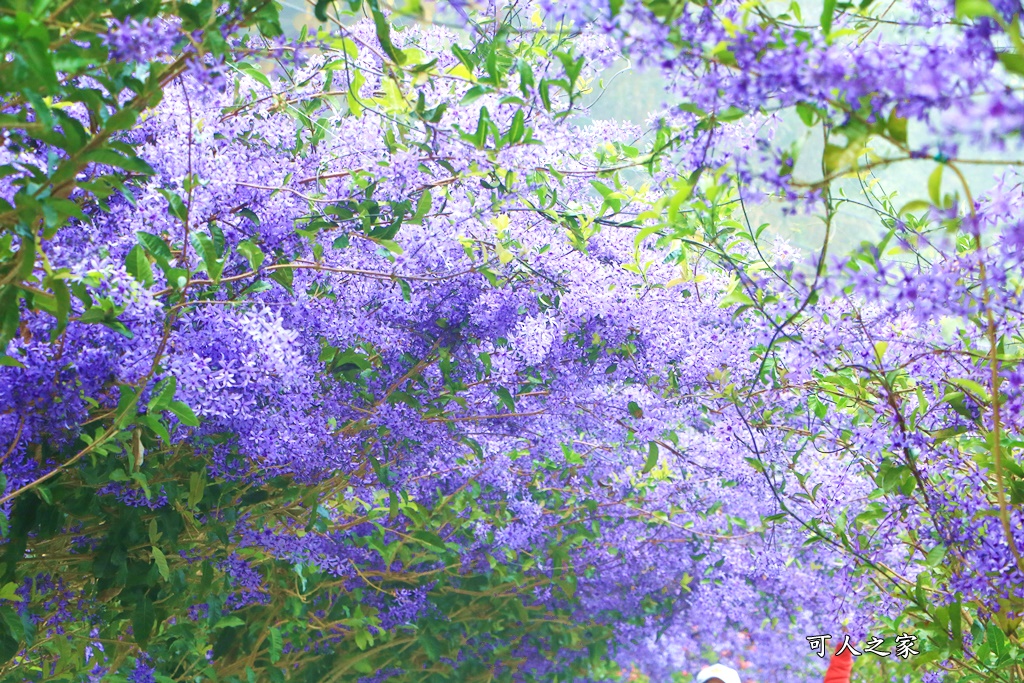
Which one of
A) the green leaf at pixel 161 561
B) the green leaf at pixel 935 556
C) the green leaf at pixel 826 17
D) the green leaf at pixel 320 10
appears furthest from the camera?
the green leaf at pixel 161 561

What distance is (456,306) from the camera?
2.08 metres

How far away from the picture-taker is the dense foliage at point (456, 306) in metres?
1.01

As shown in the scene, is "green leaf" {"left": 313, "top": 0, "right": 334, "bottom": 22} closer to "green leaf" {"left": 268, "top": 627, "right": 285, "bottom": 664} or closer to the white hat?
"green leaf" {"left": 268, "top": 627, "right": 285, "bottom": 664}

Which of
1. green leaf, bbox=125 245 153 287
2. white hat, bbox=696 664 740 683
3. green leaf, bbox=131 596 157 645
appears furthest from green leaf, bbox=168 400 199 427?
white hat, bbox=696 664 740 683

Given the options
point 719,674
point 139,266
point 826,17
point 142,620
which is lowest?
point 719,674

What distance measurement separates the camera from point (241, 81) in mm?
1974

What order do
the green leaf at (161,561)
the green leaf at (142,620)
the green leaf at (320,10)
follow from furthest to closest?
1. the green leaf at (142,620)
2. the green leaf at (161,561)
3. the green leaf at (320,10)

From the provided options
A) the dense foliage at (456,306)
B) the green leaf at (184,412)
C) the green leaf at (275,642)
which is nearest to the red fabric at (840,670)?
the dense foliage at (456,306)

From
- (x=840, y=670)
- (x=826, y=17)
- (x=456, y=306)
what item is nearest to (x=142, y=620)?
(x=456, y=306)

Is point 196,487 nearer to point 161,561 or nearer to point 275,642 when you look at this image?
point 161,561

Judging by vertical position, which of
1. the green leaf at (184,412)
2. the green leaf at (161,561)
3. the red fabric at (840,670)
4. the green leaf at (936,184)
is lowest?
the red fabric at (840,670)

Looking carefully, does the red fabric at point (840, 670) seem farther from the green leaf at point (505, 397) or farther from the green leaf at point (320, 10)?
the green leaf at point (320, 10)

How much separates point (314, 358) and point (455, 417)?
1.48 ft

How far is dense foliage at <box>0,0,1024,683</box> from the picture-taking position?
3.33ft
